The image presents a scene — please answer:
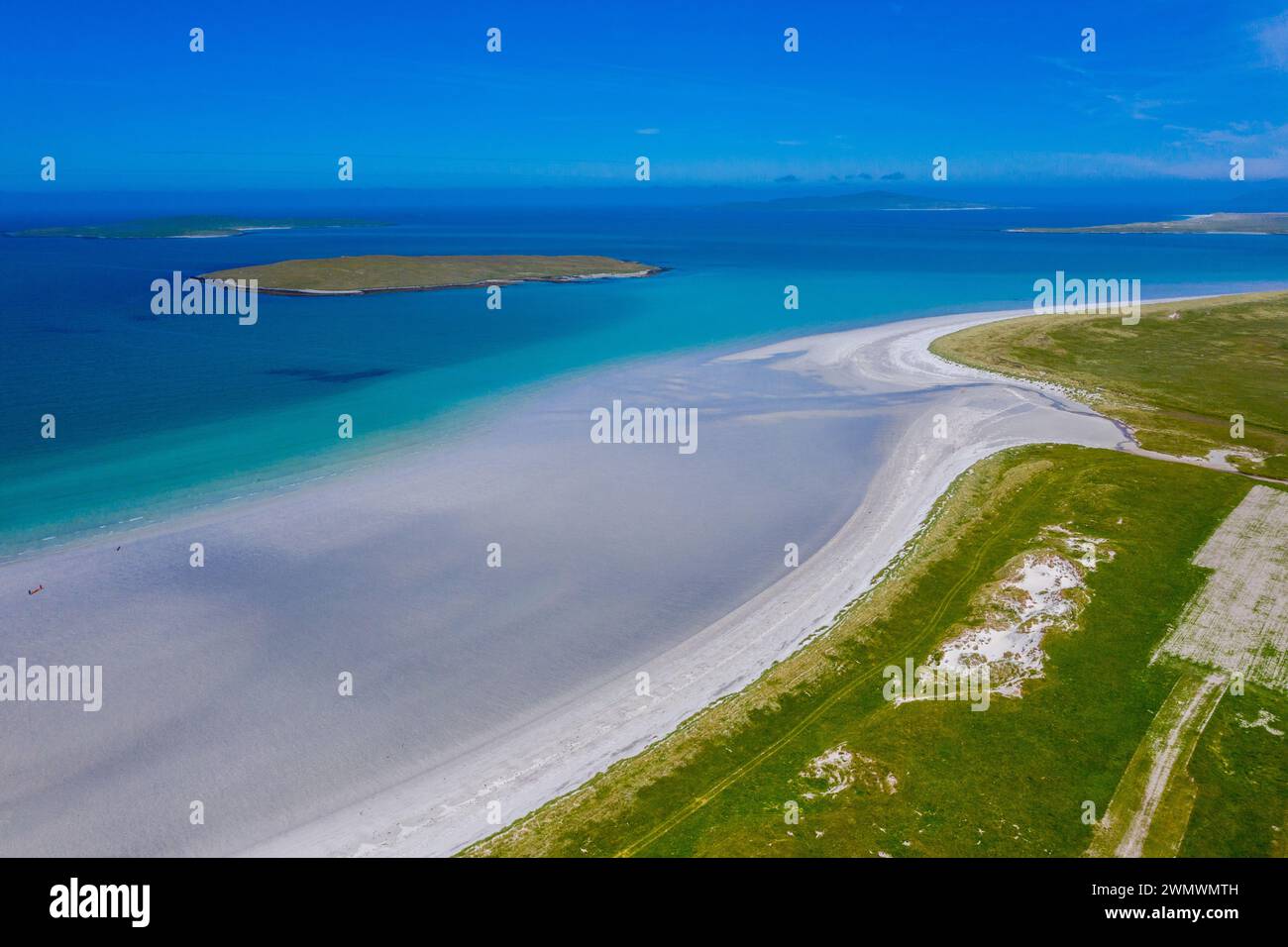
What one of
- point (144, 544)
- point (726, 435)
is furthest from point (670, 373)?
point (144, 544)

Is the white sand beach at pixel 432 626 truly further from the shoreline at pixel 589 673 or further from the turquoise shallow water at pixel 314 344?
the turquoise shallow water at pixel 314 344

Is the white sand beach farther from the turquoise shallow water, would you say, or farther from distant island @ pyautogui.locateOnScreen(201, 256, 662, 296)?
distant island @ pyautogui.locateOnScreen(201, 256, 662, 296)

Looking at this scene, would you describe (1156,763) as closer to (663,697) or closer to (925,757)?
(925,757)

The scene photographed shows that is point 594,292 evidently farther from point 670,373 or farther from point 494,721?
point 494,721

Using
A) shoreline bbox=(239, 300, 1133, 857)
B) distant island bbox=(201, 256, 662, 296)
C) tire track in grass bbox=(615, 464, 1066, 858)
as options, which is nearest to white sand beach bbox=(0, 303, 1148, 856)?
shoreline bbox=(239, 300, 1133, 857)

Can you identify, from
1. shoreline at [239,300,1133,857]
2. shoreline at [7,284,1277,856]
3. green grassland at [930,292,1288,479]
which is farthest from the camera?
green grassland at [930,292,1288,479]

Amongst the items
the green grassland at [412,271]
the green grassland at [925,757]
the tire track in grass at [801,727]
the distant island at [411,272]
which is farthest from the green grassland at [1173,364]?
the green grassland at [412,271]

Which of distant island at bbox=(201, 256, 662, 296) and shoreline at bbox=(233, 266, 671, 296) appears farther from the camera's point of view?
distant island at bbox=(201, 256, 662, 296)

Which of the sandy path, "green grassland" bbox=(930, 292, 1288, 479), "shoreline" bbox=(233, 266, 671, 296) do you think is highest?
"shoreline" bbox=(233, 266, 671, 296)
